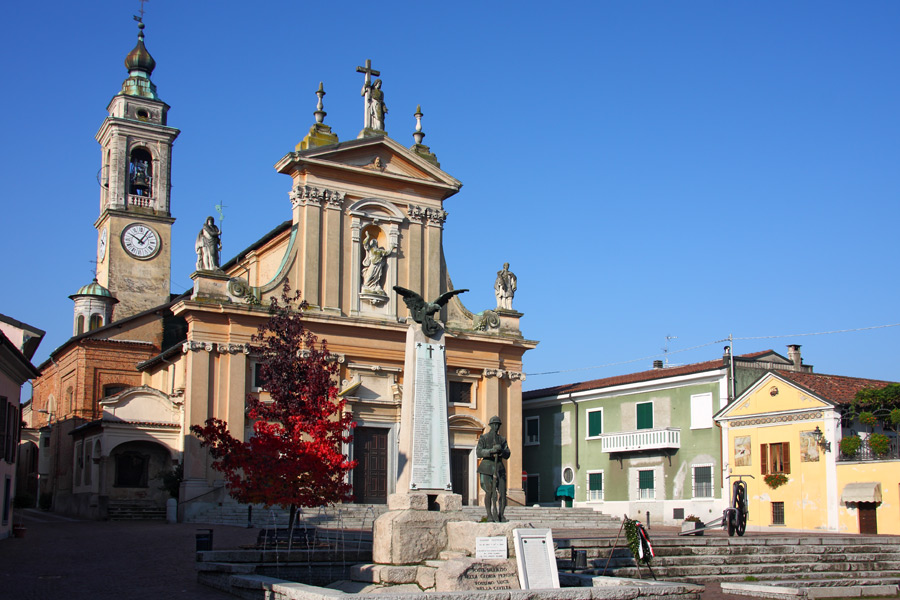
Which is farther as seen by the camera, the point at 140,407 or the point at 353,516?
the point at 140,407

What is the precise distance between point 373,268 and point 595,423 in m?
12.3

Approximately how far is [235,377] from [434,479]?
19.9 meters

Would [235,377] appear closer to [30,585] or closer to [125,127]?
[30,585]

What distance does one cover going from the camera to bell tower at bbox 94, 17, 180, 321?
5369 cm

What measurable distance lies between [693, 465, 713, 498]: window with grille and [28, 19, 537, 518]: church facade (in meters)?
6.97

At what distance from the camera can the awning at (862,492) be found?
2936 centimetres

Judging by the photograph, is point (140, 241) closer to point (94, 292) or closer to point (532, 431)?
point (94, 292)

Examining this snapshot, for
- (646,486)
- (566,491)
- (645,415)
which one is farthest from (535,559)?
(566,491)

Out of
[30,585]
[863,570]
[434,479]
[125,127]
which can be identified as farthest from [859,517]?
[125,127]

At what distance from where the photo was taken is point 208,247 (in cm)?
3475

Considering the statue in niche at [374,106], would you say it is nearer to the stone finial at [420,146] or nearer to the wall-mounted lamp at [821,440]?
the stone finial at [420,146]

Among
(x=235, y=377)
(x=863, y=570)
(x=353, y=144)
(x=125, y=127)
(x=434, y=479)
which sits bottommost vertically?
(x=863, y=570)

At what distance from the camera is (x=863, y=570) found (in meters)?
20.7

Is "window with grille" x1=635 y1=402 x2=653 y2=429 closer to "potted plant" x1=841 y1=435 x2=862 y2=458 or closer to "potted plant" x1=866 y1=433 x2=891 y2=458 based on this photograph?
"potted plant" x1=841 y1=435 x2=862 y2=458
